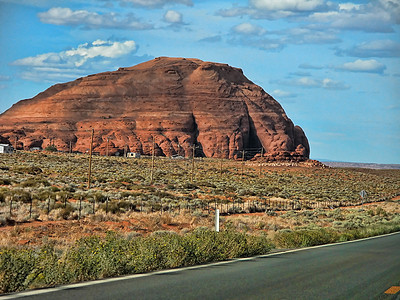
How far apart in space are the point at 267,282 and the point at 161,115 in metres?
137

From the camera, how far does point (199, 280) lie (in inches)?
325

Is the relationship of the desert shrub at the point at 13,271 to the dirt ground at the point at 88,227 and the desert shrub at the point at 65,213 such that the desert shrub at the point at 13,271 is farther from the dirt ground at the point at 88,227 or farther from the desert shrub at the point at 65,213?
the desert shrub at the point at 65,213

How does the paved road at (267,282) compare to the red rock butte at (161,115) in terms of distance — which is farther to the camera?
the red rock butte at (161,115)

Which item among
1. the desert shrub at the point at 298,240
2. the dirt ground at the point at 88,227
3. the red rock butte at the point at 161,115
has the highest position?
the red rock butte at the point at 161,115

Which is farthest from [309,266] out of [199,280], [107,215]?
[107,215]

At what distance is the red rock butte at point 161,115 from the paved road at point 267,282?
386 ft

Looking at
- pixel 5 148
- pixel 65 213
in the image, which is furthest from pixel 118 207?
pixel 5 148

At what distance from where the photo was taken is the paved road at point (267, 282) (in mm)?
7105

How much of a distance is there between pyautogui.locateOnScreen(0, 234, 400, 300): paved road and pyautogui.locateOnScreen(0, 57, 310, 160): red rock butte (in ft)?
386

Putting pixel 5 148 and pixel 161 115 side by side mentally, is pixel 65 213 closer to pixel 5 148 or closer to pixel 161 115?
pixel 5 148

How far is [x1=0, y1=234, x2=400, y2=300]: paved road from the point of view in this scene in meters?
7.11

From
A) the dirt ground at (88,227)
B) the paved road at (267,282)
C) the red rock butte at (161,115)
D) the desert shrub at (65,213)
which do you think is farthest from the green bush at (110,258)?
the red rock butte at (161,115)

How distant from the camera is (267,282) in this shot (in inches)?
330

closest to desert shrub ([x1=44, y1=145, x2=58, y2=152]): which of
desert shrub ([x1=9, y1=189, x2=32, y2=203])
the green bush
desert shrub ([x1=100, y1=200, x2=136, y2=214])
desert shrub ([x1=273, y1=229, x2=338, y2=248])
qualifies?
desert shrub ([x1=9, y1=189, x2=32, y2=203])
